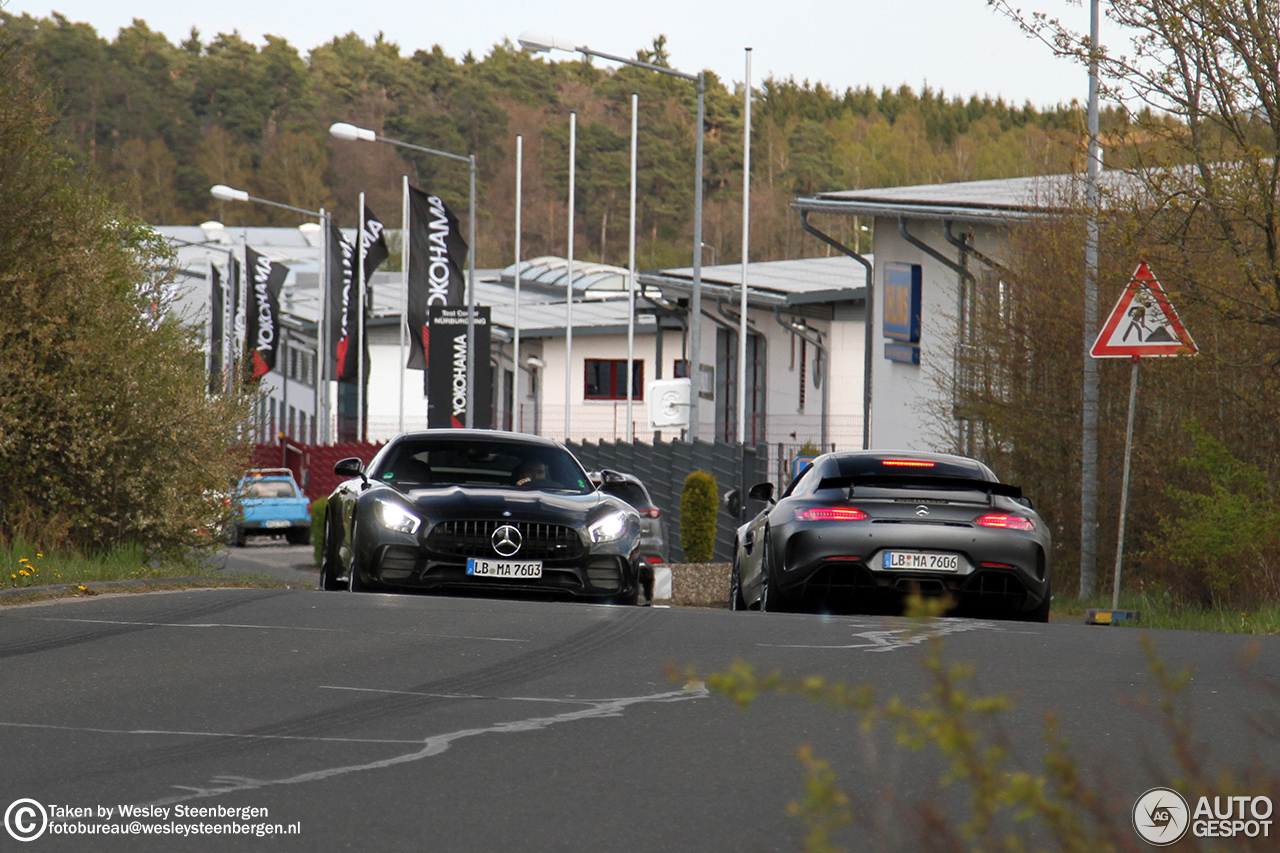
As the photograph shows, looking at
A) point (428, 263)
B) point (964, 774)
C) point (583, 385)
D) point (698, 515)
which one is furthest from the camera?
point (583, 385)

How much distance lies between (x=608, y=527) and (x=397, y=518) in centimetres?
153

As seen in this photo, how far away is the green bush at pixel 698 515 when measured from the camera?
89.1ft

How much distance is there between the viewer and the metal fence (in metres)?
28.2

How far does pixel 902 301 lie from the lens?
3070 cm

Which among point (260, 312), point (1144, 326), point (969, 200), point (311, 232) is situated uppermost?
point (311, 232)

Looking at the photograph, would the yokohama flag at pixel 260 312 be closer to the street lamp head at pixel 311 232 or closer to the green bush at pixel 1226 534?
the street lamp head at pixel 311 232

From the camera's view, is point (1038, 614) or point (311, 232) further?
point (311, 232)

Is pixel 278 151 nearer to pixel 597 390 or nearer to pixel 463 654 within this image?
pixel 597 390

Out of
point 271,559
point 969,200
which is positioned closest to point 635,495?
point 969,200

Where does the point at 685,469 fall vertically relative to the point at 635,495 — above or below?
above

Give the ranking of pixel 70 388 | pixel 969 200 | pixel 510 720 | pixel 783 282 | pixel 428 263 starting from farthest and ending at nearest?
pixel 783 282 → pixel 428 263 → pixel 969 200 → pixel 70 388 → pixel 510 720

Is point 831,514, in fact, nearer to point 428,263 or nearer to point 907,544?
point 907,544

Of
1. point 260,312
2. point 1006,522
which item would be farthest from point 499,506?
point 260,312

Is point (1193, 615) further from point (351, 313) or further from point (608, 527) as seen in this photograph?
point (351, 313)
